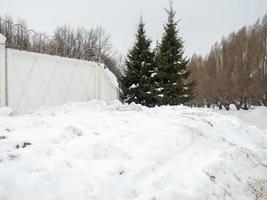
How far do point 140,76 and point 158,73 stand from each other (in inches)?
46.6

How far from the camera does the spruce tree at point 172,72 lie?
800 inches

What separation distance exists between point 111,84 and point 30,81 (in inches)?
185

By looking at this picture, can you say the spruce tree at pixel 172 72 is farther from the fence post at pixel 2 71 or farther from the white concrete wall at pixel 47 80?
the fence post at pixel 2 71

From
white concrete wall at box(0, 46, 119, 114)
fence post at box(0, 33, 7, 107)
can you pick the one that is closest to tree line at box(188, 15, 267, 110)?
white concrete wall at box(0, 46, 119, 114)

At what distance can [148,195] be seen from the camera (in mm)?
3561

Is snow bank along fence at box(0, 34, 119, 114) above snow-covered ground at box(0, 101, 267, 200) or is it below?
above

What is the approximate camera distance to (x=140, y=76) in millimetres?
21172

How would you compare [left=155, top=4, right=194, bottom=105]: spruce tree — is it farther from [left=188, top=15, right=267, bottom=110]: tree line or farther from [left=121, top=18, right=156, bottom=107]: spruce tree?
[left=188, top=15, right=267, bottom=110]: tree line

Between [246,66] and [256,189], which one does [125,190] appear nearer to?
[256,189]

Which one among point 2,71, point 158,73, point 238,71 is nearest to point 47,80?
point 2,71

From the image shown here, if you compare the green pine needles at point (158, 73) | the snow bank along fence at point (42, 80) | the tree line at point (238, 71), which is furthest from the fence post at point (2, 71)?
the tree line at point (238, 71)

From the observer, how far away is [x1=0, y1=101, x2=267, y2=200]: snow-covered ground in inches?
134

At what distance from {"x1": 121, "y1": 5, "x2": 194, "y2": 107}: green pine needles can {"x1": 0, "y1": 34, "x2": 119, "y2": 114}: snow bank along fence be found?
371 inches

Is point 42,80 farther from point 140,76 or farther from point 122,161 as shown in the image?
point 140,76
